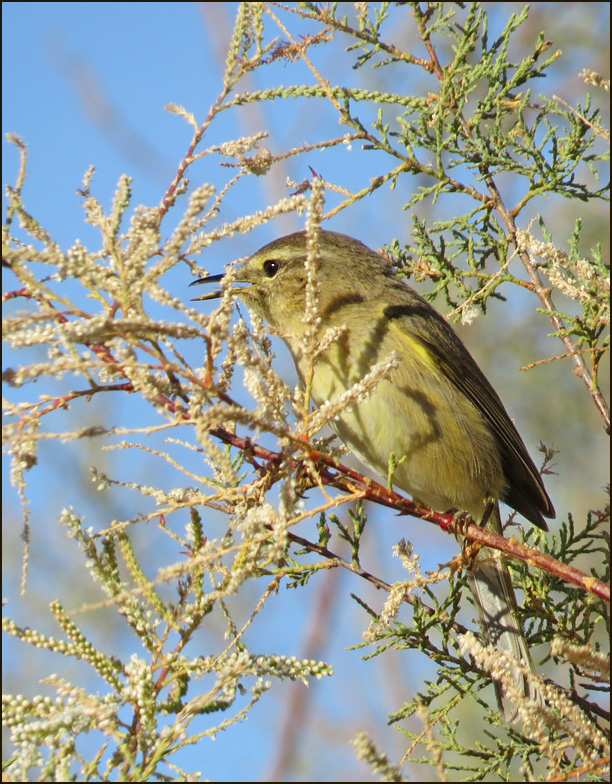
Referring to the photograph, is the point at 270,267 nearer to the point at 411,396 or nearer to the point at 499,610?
the point at 411,396

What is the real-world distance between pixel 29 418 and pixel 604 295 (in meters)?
2.02

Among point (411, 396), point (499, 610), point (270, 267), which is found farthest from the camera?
point (270, 267)

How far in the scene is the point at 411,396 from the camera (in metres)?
3.96

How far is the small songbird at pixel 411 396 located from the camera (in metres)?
3.81

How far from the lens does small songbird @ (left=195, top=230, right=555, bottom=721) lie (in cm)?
381

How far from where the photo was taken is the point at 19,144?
221 centimetres

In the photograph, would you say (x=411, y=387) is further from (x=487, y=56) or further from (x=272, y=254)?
(x=487, y=56)

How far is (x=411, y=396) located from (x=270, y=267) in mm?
1130

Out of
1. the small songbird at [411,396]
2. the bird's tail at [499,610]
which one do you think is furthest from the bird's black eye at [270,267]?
the bird's tail at [499,610]

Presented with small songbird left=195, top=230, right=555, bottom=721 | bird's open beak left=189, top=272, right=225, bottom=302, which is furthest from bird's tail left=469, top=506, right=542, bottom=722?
bird's open beak left=189, top=272, right=225, bottom=302

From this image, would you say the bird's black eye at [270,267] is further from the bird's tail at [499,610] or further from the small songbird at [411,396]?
Answer: the bird's tail at [499,610]

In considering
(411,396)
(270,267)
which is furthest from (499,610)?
(270,267)

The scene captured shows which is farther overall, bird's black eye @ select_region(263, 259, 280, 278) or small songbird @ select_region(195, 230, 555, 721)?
bird's black eye @ select_region(263, 259, 280, 278)

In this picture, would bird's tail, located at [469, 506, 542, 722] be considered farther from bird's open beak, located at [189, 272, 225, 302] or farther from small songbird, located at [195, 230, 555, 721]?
bird's open beak, located at [189, 272, 225, 302]
